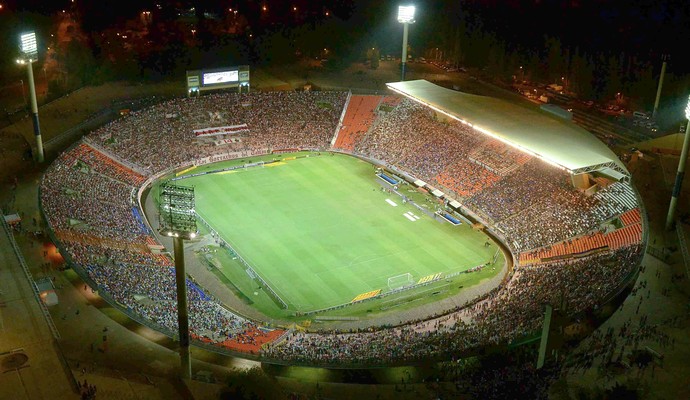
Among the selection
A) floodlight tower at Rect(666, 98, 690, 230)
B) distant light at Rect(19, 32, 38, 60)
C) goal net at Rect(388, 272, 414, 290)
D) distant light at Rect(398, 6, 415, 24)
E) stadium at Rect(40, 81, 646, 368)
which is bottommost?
goal net at Rect(388, 272, 414, 290)

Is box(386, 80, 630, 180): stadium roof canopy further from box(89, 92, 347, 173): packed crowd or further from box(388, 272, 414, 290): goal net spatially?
box(388, 272, 414, 290): goal net

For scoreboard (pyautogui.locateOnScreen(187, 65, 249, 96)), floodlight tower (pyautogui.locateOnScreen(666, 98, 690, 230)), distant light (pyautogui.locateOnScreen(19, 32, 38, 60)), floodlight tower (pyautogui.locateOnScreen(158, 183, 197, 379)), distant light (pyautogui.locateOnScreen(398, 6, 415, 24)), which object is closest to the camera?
floodlight tower (pyautogui.locateOnScreen(158, 183, 197, 379))

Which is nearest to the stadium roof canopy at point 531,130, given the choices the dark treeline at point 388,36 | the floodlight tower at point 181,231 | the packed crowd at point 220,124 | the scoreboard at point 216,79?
the packed crowd at point 220,124

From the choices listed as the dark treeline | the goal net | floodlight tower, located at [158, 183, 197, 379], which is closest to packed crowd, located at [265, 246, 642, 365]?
floodlight tower, located at [158, 183, 197, 379]

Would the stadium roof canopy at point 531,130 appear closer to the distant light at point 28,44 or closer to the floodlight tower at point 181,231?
the floodlight tower at point 181,231

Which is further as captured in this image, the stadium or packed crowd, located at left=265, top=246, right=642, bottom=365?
the stadium

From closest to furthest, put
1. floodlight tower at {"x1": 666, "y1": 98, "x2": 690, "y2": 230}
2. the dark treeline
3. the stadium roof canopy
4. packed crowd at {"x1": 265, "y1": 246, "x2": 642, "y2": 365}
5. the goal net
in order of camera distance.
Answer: packed crowd at {"x1": 265, "y1": 246, "x2": 642, "y2": 365}, the goal net, floodlight tower at {"x1": 666, "y1": 98, "x2": 690, "y2": 230}, the stadium roof canopy, the dark treeline

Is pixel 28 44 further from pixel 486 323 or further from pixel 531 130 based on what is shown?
pixel 486 323
